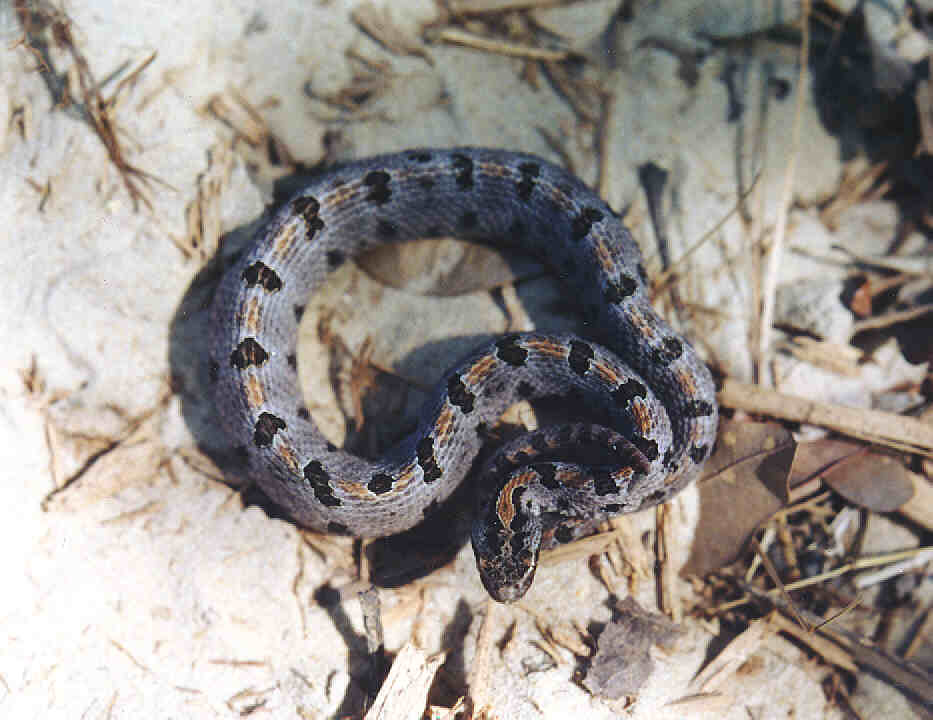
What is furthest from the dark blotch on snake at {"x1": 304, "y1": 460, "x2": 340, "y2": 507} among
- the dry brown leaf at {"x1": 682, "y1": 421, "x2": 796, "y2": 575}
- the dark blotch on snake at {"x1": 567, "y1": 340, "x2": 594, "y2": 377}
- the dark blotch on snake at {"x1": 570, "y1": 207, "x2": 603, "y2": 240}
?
the dry brown leaf at {"x1": 682, "y1": 421, "x2": 796, "y2": 575}

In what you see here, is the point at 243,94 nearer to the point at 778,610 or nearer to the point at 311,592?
the point at 311,592

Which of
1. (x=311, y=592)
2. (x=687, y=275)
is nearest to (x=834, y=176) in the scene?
(x=687, y=275)

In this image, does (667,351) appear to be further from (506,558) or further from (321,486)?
(321,486)

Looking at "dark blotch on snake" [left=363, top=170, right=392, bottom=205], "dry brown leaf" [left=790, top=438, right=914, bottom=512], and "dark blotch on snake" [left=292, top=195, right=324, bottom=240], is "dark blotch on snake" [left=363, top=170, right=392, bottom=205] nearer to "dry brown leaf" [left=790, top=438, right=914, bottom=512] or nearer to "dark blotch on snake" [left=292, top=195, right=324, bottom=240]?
"dark blotch on snake" [left=292, top=195, right=324, bottom=240]

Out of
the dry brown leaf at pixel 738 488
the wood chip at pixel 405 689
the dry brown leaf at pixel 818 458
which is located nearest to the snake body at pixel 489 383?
the dry brown leaf at pixel 738 488

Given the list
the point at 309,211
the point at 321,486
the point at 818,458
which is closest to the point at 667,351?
the point at 818,458

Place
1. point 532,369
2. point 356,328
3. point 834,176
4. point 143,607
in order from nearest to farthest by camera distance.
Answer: point 143,607, point 532,369, point 356,328, point 834,176

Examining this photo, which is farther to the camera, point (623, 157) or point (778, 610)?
point (623, 157)
